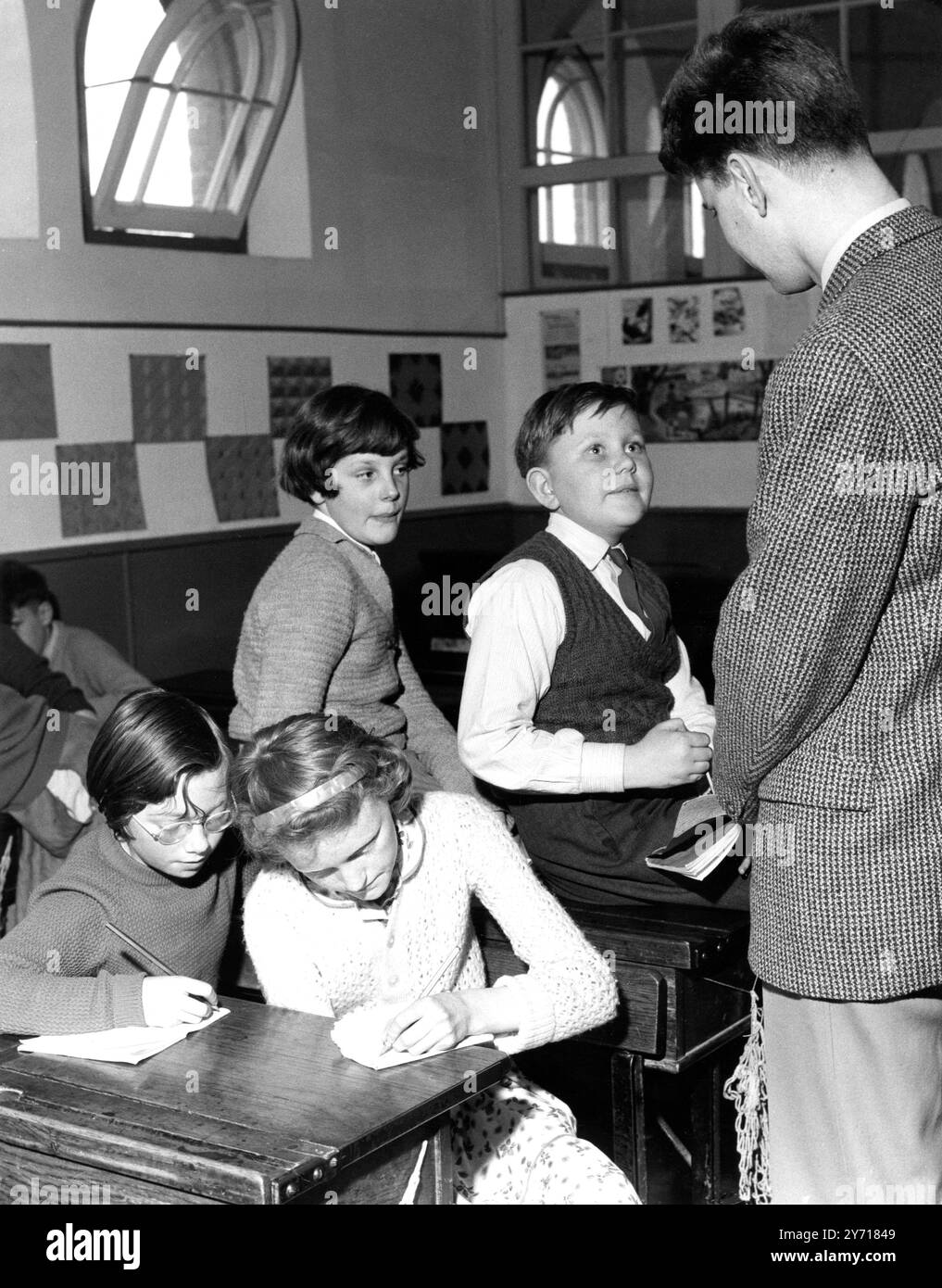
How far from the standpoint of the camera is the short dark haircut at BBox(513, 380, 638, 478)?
2.44 m

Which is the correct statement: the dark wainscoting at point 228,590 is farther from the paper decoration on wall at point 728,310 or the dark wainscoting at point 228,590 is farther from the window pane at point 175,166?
the window pane at point 175,166

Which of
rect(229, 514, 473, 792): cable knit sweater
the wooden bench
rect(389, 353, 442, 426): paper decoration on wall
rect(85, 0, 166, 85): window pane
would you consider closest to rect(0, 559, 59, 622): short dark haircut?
rect(85, 0, 166, 85): window pane

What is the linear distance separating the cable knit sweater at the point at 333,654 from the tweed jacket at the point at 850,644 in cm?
103

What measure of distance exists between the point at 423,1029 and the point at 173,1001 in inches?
14.0

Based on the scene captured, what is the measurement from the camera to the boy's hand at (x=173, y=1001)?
1.91 metres

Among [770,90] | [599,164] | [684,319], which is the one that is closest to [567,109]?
[599,164]

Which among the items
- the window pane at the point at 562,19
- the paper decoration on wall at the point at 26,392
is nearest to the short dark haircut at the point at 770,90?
the paper decoration on wall at the point at 26,392

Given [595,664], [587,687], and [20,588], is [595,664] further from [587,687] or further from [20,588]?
[20,588]

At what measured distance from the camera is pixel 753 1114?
2.26 meters

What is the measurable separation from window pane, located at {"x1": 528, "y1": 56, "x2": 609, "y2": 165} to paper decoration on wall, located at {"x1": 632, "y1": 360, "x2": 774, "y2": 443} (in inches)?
35.6

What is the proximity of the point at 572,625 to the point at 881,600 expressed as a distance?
894mm
